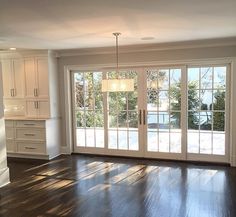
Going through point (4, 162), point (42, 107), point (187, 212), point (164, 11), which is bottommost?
point (187, 212)

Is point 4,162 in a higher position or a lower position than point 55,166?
higher

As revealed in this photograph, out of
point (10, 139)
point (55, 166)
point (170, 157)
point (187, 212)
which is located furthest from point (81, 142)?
point (187, 212)

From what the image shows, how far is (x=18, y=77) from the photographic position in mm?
6492

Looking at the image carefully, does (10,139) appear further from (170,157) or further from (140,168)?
(170,157)

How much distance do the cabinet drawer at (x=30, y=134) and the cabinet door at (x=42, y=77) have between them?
82 centimetres

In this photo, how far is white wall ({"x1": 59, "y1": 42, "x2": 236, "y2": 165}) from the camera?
5351 mm

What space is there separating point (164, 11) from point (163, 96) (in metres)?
2.97

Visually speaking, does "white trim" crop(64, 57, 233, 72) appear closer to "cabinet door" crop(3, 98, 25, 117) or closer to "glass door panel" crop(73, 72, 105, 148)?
"glass door panel" crop(73, 72, 105, 148)

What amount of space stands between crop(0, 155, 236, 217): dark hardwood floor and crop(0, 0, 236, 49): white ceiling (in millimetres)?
2475

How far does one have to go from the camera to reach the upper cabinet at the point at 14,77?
21.2ft

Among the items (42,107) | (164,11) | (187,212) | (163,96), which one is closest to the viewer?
(164,11)

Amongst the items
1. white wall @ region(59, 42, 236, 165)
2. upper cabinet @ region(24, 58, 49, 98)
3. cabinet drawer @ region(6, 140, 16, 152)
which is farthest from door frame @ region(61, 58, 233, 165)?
cabinet drawer @ region(6, 140, 16, 152)

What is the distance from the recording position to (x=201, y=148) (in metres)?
5.73

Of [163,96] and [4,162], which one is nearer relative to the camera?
[4,162]
